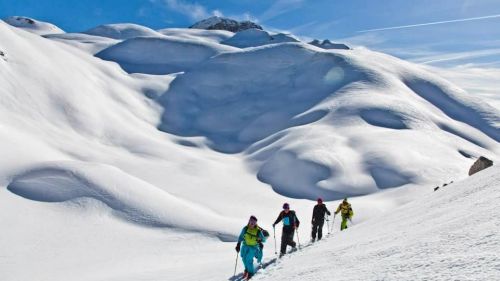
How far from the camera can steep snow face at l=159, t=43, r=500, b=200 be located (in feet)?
191

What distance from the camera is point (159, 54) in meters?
129

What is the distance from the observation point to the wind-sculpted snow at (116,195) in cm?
3241

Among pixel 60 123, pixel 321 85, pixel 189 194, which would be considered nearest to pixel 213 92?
pixel 321 85

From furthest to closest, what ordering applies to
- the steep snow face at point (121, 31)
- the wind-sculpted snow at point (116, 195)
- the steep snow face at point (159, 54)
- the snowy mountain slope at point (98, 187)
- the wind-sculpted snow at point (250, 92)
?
the steep snow face at point (121, 31), the steep snow face at point (159, 54), the wind-sculpted snow at point (250, 92), the wind-sculpted snow at point (116, 195), the snowy mountain slope at point (98, 187)

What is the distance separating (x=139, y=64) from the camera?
11988 cm

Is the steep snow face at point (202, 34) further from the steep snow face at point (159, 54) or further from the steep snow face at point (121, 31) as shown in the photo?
the steep snow face at point (159, 54)

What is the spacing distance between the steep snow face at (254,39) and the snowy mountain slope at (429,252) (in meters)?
145

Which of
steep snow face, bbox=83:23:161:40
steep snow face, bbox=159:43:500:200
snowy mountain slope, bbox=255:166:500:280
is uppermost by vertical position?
steep snow face, bbox=83:23:161:40

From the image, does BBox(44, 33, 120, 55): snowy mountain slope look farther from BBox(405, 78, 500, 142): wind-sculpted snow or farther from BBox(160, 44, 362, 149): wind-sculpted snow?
BBox(405, 78, 500, 142): wind-sculpted snow

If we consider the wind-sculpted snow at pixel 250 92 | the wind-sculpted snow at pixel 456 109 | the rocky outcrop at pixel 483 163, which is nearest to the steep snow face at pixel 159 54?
the wind-sculpted snow at pixel 250 92

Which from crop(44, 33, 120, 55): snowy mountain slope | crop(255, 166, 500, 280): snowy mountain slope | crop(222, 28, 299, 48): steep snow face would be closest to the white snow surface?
crop(255, 166, 500, 280): snowy mountain slope

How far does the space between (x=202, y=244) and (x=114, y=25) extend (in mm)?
173006

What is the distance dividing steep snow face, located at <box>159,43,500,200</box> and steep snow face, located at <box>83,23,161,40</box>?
229ft

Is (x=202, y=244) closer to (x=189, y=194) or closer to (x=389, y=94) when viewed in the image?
(x=189, y=194)
